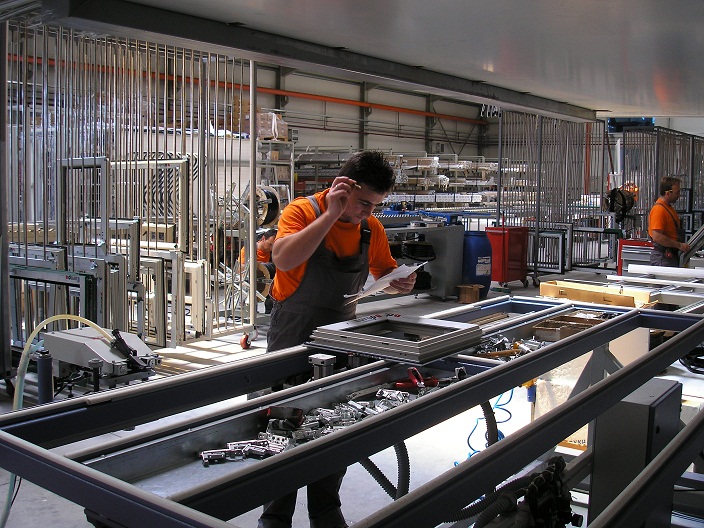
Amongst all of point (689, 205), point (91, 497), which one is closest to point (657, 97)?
point (91, 497)

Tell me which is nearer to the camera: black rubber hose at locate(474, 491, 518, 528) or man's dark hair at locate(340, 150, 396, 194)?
black rubber hose at locate(474, 491, 518, 528)

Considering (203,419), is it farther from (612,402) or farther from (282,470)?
(612,402)

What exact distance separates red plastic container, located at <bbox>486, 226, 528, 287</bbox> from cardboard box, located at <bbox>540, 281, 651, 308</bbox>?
6.02m

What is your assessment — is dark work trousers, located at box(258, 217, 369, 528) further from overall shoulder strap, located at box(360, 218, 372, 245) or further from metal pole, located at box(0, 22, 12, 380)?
metal pole, located at box(0, 22, 12, 380)

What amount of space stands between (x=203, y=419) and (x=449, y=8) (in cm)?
166

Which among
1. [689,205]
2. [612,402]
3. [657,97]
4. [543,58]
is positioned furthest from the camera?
[689,205]

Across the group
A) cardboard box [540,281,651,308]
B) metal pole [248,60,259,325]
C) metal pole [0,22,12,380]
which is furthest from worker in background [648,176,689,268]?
metal pole [0,22,12,380]

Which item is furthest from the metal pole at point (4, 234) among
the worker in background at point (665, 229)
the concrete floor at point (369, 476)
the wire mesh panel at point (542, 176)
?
the wire mesh panel at point (542, 176)

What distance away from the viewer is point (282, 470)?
1.43m

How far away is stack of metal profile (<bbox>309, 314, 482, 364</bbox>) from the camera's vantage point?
234 cm

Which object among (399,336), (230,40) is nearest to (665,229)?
(399,336)

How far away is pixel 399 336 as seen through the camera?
2.74 metres

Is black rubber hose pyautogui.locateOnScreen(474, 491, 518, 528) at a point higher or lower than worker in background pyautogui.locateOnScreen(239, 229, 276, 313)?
lower

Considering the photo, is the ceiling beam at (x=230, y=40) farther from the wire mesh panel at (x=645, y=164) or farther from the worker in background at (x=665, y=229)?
the wire mesh panel at (x=645, y=164)
